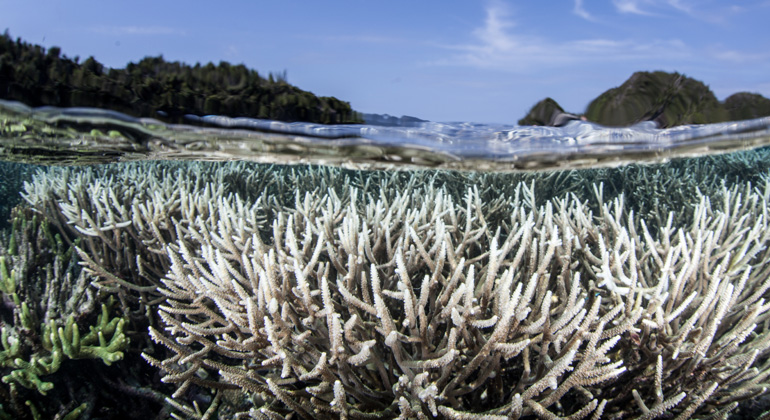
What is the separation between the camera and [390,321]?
95.8 inches

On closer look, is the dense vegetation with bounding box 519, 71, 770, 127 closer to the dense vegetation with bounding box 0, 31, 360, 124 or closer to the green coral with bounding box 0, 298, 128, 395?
the dense vegetation with bounding box 0, 31, 360, 124

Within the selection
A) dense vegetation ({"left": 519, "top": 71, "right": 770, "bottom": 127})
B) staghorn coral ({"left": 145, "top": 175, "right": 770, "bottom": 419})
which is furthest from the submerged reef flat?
dense vegetation ({"left": 519, "top": 71, "right": 770, "bottom": 127})

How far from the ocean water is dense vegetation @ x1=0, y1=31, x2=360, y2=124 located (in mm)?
298

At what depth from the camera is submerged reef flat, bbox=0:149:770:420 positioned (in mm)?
2492

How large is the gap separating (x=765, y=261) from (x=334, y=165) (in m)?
5.93

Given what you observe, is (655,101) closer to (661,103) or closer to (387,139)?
(661,103)

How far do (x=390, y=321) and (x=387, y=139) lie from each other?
3.77m

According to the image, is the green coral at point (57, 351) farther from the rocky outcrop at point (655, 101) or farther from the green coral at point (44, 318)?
the rocky outcrop at point (655, 101)

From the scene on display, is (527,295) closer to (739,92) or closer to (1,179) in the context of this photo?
(739,92)

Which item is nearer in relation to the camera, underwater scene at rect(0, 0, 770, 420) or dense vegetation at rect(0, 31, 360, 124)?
underwater scene at rect(0, 0, 770, 420)

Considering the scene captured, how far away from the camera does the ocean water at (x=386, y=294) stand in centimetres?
254

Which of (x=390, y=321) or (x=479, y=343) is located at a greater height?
(x=390, y=321)

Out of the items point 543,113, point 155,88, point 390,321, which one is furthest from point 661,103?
point 155,88

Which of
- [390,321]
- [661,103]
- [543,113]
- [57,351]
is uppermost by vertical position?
Result: [661,103]
